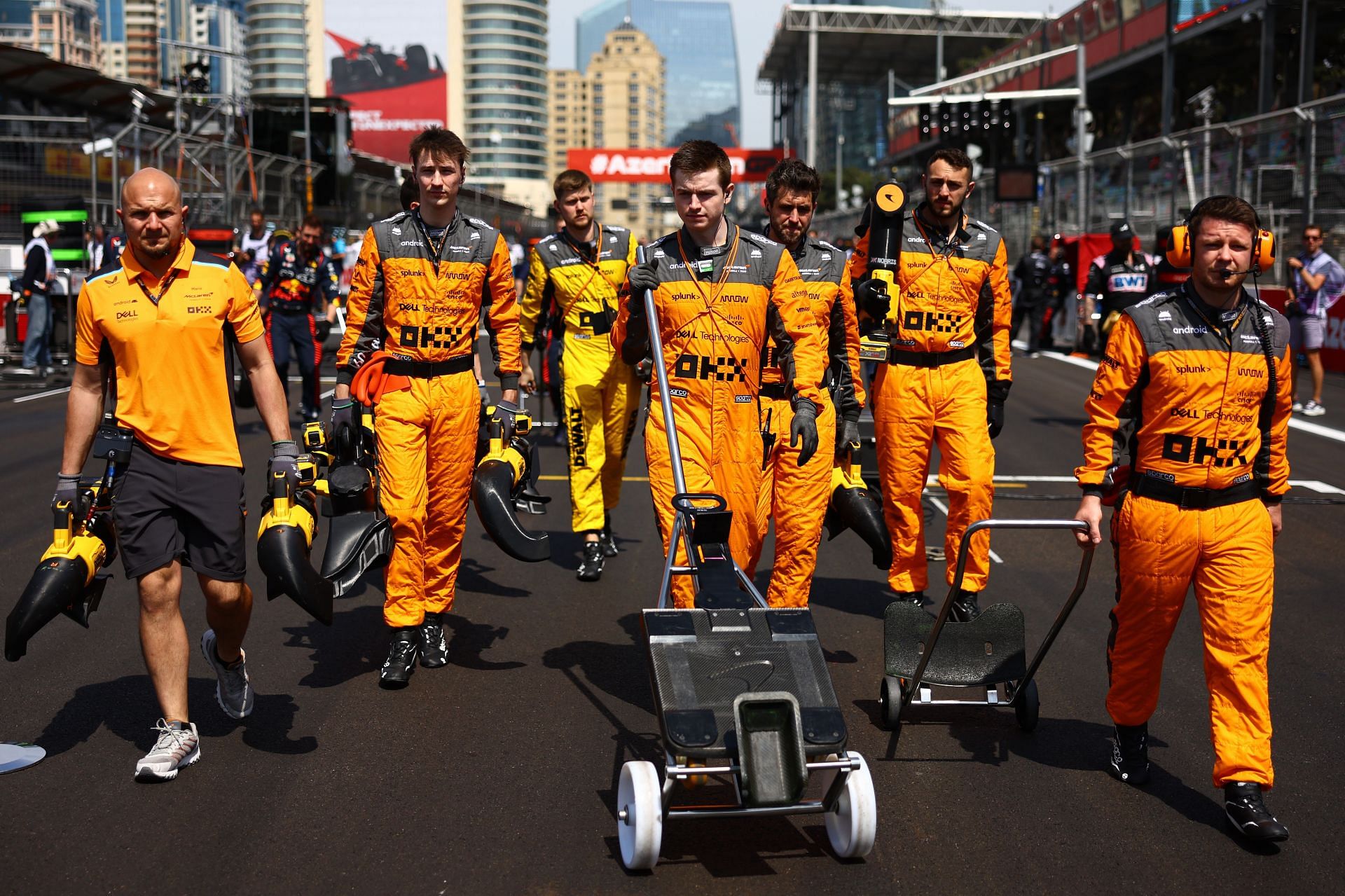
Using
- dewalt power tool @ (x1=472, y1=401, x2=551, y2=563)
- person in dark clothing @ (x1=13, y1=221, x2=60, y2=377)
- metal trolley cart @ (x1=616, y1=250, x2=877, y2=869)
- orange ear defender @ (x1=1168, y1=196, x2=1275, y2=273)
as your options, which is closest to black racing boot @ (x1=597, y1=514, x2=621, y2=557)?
dewalt power tool @ (x1=472, y1=401, x2=551, y2=563)

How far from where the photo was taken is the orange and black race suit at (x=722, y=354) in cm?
549

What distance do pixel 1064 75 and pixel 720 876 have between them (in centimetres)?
4905

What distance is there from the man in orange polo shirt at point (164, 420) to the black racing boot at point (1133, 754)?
3.17 metres

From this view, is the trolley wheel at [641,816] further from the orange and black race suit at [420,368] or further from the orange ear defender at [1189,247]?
the orange ear defender at [1189,247]

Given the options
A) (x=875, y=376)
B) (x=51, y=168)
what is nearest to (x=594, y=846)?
(x=875, y=376)

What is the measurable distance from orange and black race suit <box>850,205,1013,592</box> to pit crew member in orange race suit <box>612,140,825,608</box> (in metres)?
1.21

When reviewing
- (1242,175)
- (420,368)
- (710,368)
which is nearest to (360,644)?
(420,368)

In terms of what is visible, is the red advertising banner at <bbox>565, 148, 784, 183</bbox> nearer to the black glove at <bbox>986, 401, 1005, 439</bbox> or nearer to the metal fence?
the metal fence

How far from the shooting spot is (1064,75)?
4884 cm

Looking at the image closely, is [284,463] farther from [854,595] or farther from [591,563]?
[854,595]

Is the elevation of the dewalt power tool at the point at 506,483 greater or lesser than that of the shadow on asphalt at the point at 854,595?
greater

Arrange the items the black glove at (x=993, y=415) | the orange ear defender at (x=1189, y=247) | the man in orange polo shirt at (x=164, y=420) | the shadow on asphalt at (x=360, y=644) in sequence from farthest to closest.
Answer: the black glove at (x=993, y=415)
the shadow on asphalt at (x=360, y=644)
the man in orange polo shirt at (x=164, y=420)
the orange ear defender at (x=1189, y=247)

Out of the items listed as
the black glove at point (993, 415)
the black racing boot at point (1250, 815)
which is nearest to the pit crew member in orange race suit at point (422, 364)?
the black glove at point (993, 415)

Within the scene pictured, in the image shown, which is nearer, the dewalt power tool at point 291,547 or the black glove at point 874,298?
the dewalt power tool at point 291,547
